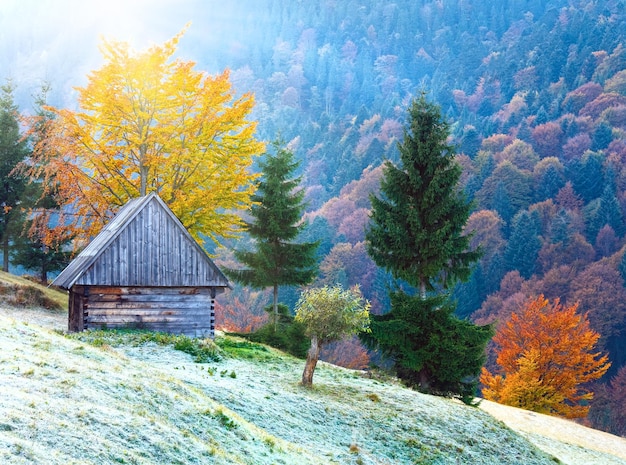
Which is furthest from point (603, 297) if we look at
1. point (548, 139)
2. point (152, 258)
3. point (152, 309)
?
point (152, 258)

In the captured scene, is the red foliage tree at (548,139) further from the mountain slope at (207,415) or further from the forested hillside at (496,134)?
the mountain slope at (207,415)

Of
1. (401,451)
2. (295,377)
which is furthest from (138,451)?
(295,377)

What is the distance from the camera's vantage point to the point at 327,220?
98.2 metres

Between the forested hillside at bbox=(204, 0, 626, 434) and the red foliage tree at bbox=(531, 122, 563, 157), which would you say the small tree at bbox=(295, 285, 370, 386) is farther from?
the red foliage tree at bbox=(531, 122, 563, 157)

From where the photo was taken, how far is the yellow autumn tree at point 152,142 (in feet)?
99.7

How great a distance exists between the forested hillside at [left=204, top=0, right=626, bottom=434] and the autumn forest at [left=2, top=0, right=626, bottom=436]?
0.93ft

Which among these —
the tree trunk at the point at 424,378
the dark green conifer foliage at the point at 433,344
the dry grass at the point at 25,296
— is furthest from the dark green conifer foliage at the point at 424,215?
the dry grass at the point at 25,296

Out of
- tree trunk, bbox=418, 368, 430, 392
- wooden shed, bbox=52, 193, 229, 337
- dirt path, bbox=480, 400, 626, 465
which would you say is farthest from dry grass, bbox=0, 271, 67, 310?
dirt path, bbox=480, 400, 626, 465

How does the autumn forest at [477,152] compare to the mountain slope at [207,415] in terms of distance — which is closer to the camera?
the mountain slope at [207,415]

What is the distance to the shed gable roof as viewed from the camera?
2302cm

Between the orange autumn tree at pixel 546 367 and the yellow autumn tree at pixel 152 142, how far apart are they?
2104cm

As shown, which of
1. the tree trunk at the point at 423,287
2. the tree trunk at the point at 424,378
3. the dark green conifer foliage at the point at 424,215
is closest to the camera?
the tree trunk at the point at 424,378

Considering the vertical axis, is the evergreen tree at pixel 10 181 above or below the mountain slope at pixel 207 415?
above

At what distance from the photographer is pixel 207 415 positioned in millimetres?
12406
